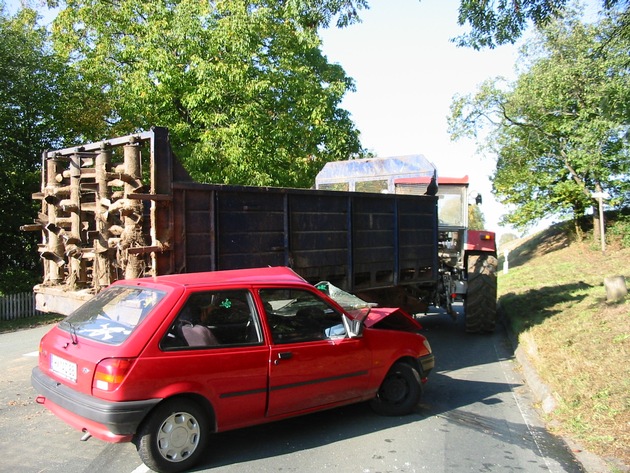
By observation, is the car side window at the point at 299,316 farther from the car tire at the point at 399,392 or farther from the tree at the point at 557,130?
the tree at the point at 557,130

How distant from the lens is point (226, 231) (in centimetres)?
627

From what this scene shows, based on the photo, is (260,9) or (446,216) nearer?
(446,216)

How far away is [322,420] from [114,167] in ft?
12.6

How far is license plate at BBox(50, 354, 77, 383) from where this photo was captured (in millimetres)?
4102

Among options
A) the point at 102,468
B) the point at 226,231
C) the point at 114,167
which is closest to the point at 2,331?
the point at 114,167

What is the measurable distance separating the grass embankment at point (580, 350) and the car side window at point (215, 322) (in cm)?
308

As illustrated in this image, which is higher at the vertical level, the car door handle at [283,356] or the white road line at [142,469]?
the car door handle at [283,356]

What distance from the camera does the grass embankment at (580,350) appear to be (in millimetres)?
4953

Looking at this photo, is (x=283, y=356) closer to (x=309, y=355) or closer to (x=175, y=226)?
(x=309, y=355)

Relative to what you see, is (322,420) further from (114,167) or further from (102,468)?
(114,167)

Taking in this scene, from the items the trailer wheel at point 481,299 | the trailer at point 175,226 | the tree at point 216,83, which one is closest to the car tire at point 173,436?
the trailer at point 175,226

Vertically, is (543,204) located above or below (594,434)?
above

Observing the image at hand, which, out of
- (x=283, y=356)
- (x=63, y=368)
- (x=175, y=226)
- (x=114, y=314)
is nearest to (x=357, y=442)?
(x=283, y=356)

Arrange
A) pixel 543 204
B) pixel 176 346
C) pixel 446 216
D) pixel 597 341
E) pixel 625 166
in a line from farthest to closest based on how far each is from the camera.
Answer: pixel 543 204
pixel 625 166
pixel 446 216
pixel 597 341
pixel 176 346
